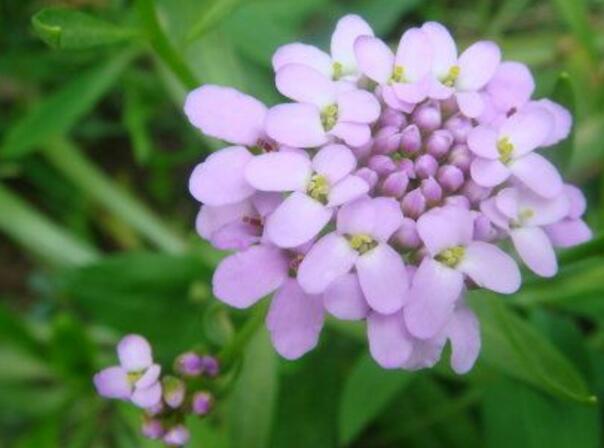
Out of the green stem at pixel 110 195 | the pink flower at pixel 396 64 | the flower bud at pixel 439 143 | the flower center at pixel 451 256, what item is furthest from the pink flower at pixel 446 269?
the green stem at pixel 110 195

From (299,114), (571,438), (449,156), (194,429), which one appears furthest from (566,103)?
(194,429)

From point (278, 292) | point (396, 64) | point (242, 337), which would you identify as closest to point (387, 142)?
point (396, 64)

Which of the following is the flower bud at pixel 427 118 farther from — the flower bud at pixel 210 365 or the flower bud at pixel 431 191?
the flower bud at pixel 210 365

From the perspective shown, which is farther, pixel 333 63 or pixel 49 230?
pixel 49 230

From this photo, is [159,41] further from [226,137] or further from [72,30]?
[226,137]

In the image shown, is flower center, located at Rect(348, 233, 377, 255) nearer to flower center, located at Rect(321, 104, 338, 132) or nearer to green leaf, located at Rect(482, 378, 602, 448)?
flower center, located at Rect(321, 104, 338, 132)

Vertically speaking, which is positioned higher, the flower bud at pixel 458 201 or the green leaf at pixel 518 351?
the flower bud at pixel 458 201

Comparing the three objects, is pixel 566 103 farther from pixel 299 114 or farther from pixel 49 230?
pixel 49 230

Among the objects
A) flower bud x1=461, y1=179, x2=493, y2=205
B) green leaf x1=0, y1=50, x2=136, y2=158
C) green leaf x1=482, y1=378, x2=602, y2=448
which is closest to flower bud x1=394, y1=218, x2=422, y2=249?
flower bud x1=461, y1=179, x2=493, y2=205
